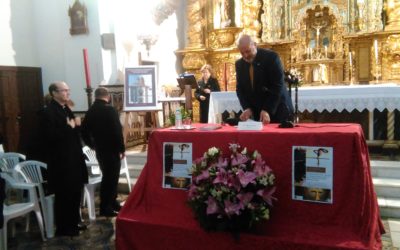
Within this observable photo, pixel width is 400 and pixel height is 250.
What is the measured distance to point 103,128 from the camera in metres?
4.38

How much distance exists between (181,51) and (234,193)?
22.0ft

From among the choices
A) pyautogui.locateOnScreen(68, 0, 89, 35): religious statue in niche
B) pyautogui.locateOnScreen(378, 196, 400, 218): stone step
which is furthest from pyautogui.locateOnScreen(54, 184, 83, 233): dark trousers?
pyautogui.locateOnScreen(68, 0, 89, 35): religious statue in niche

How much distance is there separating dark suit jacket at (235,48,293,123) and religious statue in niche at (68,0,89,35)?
14.2 feet

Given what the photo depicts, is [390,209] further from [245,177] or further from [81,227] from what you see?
[81,227]

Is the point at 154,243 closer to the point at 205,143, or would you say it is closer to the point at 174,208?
the point at 174,208

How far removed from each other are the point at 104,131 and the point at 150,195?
1.36 metres

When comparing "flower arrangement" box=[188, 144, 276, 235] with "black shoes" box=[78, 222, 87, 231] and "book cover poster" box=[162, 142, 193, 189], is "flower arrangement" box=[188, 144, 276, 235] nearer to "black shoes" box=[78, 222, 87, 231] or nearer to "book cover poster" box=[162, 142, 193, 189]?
"book cover poster" box=[162, 142, 193, 189]

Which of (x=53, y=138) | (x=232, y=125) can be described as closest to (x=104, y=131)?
(x=53, y=138)

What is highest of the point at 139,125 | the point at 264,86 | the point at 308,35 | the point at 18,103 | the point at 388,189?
the point at 308,35

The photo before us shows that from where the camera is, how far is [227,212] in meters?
2.60

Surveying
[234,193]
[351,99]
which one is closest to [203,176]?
[234,193]

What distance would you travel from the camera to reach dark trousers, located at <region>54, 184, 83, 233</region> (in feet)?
13.2

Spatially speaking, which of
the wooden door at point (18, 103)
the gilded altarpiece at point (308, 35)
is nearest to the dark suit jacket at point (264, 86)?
the gilded altarpiece at point (308, 35)

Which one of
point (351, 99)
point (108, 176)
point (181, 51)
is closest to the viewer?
point (108, 176)
